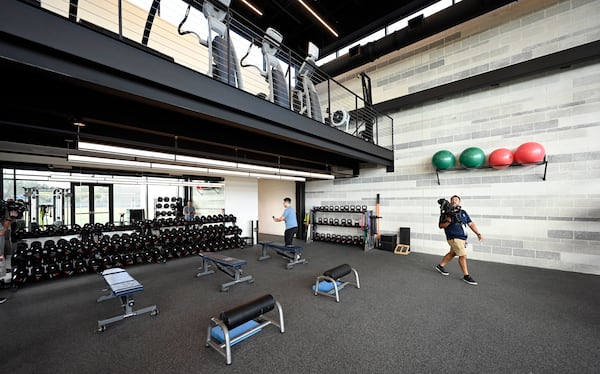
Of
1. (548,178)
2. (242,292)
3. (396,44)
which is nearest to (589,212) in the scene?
(548,178)

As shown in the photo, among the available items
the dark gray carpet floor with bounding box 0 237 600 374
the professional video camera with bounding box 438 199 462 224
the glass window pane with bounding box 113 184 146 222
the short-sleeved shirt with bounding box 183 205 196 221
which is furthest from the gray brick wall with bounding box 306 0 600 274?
the glass window pane with bounding box 113 184 146 222

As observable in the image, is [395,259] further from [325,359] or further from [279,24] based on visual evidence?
[279,24]

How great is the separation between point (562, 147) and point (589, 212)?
115 cm

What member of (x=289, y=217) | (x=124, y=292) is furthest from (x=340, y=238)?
(x=124, y=292)

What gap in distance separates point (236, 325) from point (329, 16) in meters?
7.27

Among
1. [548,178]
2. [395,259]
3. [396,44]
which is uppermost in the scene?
[396,44]

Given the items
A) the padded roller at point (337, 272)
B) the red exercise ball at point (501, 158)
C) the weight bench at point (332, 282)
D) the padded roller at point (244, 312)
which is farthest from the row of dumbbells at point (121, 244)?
the red exercise ball at point (501, 158)

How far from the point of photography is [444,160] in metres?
5.01

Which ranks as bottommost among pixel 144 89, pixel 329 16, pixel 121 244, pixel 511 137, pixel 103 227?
pixel 121 244

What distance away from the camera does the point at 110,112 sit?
240 centimetres

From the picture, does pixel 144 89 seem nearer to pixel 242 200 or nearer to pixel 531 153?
pixel 242 200

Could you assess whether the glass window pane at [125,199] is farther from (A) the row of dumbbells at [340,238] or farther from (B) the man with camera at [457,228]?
(B) the man with camera at [457,228]

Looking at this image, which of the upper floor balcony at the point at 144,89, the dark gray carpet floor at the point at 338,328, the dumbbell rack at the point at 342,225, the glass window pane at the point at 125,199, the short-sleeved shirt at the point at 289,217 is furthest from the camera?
the dumbbell rack at the point at 342,225

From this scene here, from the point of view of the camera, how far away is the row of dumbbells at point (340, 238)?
658cm
